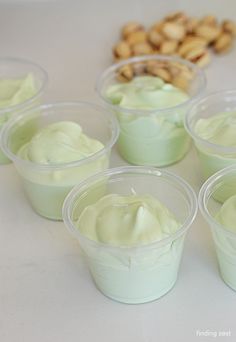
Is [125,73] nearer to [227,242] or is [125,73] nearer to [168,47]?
[168,47]

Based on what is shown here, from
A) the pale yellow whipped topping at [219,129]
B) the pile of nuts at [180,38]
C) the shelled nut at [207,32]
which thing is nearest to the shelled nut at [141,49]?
the pile of nuts at [180,38]

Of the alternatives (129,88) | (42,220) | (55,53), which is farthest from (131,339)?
(55,53)

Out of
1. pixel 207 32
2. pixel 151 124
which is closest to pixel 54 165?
pixel 151 124

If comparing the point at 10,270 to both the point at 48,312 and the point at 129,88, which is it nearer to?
the point at 48,312

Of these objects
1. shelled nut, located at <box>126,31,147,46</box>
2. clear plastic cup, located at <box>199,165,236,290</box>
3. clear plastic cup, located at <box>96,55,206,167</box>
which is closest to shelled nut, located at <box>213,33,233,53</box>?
shelled nut, located at <box>126,31,147,46</box>

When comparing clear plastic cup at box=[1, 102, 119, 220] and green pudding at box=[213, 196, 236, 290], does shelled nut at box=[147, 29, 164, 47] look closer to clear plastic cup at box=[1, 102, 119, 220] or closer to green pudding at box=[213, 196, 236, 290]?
clear plastic cup at box=[1, 102, 119, 220]

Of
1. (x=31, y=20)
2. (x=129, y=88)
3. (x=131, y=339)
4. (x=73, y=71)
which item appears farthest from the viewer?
(x=31, y=20)
